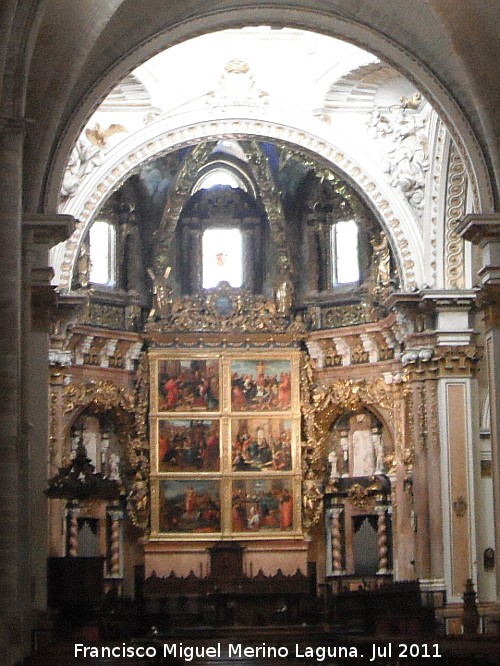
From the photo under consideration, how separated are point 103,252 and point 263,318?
11.9ft

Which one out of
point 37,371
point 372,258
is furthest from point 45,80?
point 372,258

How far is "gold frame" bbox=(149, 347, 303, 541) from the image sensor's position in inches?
1298

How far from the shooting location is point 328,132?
1194 inches

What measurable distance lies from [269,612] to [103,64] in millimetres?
12669

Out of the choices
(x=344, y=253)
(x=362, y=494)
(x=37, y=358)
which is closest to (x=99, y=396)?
(x=362, y=494)

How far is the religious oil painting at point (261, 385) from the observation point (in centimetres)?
3347

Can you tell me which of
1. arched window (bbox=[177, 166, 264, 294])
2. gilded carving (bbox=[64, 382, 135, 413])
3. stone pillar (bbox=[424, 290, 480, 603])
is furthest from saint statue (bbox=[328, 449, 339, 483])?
gilded carving (bbox=[64, 382, 135, 413])

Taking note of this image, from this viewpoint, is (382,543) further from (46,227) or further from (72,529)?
(46,227)

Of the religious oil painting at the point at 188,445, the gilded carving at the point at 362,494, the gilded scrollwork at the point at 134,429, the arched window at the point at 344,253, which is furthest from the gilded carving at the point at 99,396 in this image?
the arched window at the point at 344,253

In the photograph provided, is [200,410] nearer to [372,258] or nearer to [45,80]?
[372,258]

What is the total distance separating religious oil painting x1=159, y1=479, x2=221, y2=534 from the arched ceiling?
11613mm

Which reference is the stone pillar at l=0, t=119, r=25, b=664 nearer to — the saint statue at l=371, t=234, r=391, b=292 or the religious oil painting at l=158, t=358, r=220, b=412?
Result: the saint statue at l=371, t=234, r=391, b=292

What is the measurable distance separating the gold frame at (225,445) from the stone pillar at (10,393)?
47.1 feet

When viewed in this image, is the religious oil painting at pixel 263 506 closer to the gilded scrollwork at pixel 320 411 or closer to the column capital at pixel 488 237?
the gilded scrollwork at pixel 320 411
